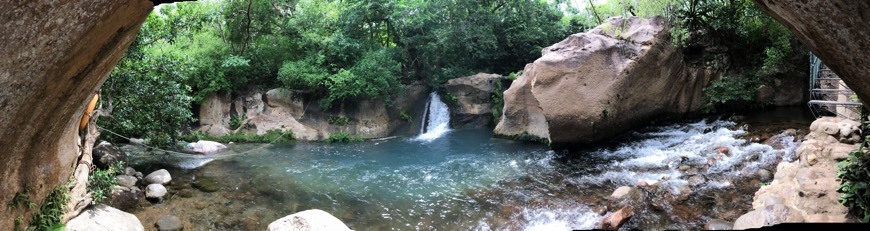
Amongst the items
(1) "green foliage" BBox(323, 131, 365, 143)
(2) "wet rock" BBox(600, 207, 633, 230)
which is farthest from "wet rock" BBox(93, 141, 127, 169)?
(2) "wet rock" BBox(600, 207, 633, 230)

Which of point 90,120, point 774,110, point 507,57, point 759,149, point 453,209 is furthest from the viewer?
point 507,57

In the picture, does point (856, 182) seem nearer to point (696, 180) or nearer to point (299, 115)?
point (696, 180)

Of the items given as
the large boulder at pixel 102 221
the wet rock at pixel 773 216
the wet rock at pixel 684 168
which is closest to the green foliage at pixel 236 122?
the large boulder at pixel 102 221

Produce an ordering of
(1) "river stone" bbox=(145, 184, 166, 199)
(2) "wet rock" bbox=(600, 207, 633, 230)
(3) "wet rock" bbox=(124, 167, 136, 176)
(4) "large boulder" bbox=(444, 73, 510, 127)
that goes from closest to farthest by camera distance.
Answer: (2) "wet rock" bbox=(600, 207, 633, 230), (1) "river stone" bbox=(145, 184, 166, 199), (3) "wet rock" bbox=(124, 167, 136, 176), (4) "large boulder" bbox=(444, 73, 510, 127)

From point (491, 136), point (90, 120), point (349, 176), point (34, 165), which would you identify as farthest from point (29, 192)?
point (491, 136)

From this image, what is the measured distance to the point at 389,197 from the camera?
11.2 meters

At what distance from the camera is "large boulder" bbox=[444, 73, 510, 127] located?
22.5 m

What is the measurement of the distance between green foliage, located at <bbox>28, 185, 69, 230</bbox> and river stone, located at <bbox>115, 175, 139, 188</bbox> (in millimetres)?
4001

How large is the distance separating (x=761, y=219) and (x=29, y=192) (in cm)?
965

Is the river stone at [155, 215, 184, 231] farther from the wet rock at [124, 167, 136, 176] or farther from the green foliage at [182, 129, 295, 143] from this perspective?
the green foliage at [182, 129, 295, 143]

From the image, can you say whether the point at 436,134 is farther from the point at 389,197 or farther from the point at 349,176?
the point at 389,197

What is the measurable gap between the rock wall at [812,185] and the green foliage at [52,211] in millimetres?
9842

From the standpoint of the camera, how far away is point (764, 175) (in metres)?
9.52

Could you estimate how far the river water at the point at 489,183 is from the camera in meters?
9.13
